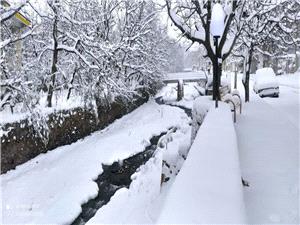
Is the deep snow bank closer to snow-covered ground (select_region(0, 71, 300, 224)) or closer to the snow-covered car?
snow-covered ground (select_region(0, 71, 300, 224))

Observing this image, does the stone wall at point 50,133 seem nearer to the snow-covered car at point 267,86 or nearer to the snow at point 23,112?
the snow at point 23,112

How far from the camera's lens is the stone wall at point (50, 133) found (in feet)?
35.9

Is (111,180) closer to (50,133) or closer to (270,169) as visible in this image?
(50,133)

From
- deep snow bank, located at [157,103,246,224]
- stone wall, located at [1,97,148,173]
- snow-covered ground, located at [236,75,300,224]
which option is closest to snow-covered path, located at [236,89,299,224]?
snow-covered ground, located at [236,75,300,224]

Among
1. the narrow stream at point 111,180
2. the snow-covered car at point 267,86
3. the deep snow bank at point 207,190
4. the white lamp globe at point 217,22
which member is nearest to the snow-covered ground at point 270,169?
the deep snow bank at point 207,190

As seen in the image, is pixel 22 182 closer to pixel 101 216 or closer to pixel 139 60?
pixel 101 216

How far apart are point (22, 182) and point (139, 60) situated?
18090 millimetres

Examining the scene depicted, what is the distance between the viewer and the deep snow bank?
2.75m

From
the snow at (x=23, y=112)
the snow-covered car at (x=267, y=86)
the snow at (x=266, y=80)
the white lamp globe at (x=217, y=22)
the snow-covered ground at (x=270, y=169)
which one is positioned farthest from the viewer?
the snow at (x=266, y=80)

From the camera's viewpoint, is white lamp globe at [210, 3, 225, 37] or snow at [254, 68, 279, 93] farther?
snow at [254, 68, 279, 93]

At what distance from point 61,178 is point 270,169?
5929 mm

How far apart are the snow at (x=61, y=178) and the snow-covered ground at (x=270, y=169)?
12.8ft

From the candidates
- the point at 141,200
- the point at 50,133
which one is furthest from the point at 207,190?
the point at 50,133

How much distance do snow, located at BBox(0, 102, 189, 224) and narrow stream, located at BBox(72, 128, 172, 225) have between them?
173mm
